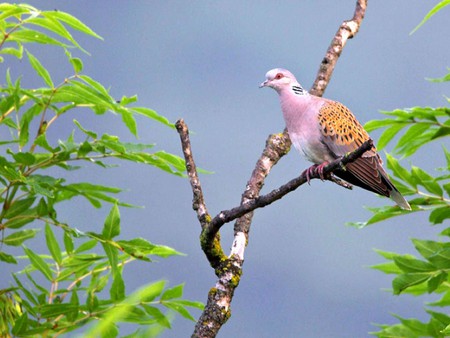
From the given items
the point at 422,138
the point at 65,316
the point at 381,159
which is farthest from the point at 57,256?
the point at 422,138

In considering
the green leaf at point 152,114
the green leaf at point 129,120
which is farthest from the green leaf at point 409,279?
the green leaf at point 129,120

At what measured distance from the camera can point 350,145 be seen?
125 inches

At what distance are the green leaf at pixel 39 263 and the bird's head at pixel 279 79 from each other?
138 cm

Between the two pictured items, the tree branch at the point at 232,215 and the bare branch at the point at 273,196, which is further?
the tree branch at the point at 232,215

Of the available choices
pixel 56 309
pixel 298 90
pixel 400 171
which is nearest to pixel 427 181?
pixel 400 171

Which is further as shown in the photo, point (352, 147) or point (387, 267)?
point (387, 267)

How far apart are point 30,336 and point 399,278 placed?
1670 mm

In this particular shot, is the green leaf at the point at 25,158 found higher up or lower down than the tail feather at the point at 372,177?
higher up

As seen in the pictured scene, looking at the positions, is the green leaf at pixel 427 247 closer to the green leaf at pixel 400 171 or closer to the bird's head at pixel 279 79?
the green leaf at pixel 400 171

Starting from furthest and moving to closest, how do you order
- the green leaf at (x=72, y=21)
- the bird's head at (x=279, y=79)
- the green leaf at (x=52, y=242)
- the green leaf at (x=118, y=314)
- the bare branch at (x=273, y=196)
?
1. the bird's head at (x=279, y=79)
2. the green leaf at (x=52, y=242)
3. the green leaf at (x=72, y=21)
4. the bare branch at (x=273, y=196)
5. the green leaf at (x=118, y=314)

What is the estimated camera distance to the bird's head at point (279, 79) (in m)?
3.52

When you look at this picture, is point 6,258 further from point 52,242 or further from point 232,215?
point 232,215

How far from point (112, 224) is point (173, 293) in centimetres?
41

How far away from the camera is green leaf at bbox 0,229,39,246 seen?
3.53m
